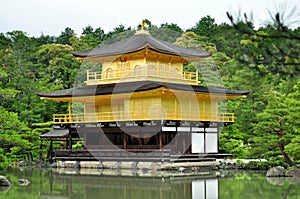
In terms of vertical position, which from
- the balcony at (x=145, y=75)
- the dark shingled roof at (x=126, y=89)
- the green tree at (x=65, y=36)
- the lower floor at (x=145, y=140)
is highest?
the green tree at (x=65, y=36)

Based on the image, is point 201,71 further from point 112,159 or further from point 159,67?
point 112,159

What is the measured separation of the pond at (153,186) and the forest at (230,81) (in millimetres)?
2334

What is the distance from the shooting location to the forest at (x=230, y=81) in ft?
18.6

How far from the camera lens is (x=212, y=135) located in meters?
26.5

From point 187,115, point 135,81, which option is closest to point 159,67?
point 135,81

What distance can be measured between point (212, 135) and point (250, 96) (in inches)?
162

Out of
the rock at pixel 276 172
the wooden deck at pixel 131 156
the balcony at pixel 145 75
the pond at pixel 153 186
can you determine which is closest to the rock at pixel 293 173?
the rock at pixel 276 172

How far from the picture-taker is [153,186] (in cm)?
1720

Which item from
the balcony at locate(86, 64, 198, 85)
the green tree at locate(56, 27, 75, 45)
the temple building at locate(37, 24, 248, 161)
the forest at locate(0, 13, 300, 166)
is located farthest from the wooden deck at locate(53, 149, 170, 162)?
the green tree at locate(56, 27, 75, 45)

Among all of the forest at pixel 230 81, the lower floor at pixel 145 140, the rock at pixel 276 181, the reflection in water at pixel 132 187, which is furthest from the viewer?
the lower floor at pixel 145 140

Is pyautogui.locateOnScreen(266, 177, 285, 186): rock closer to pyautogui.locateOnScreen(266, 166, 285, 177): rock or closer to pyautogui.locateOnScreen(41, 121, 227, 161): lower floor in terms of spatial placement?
pyautogui.locateOnScreen(266, 166, 285, 177): rock

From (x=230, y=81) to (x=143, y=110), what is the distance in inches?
→ 390

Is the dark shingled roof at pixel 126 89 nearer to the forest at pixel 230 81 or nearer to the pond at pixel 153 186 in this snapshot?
the forest at pixel 230 81

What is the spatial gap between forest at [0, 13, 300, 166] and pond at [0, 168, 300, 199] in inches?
91.9
